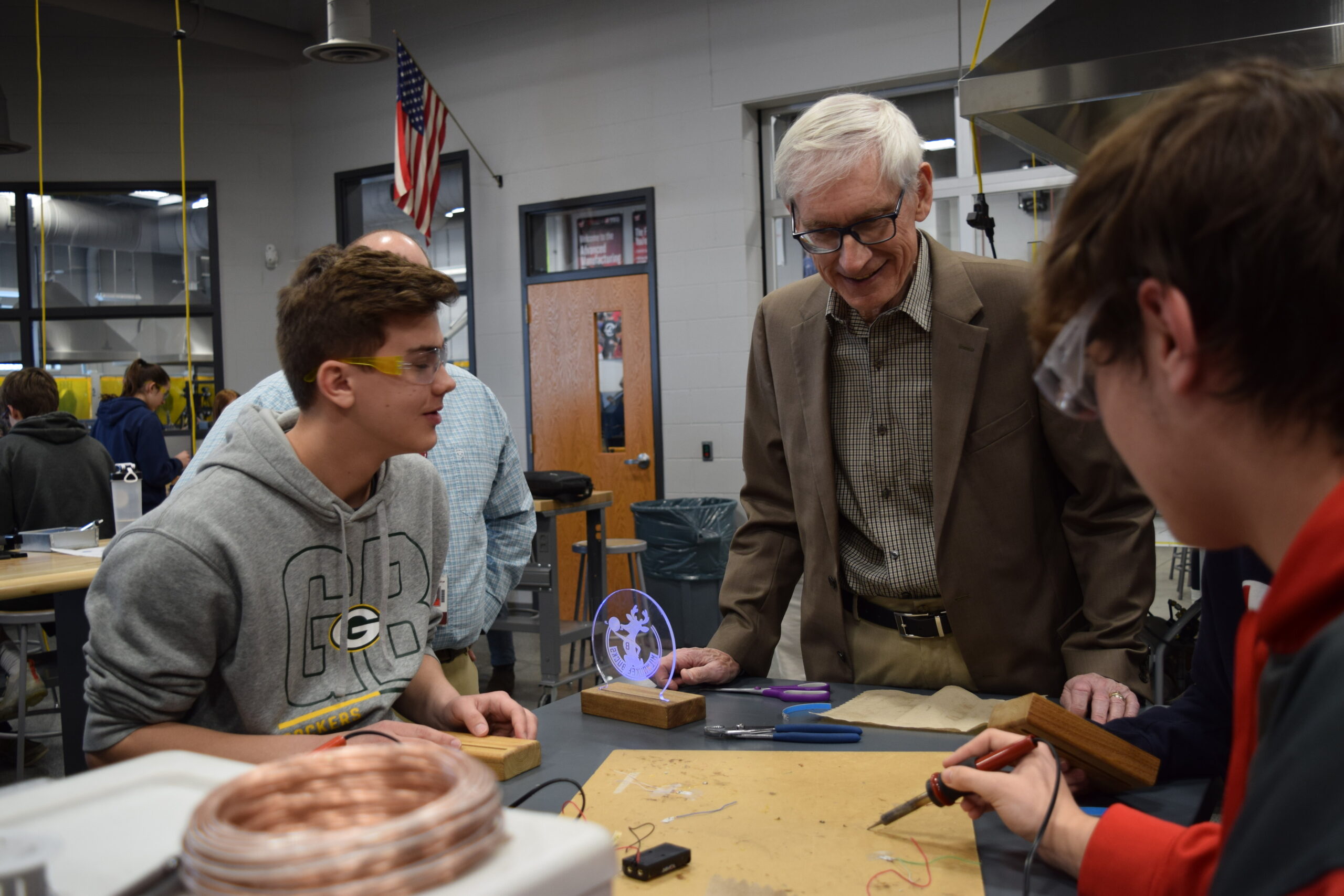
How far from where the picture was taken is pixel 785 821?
111cm

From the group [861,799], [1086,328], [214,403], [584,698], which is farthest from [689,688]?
[214,403]

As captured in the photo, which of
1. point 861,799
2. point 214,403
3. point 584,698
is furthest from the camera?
point 214,403

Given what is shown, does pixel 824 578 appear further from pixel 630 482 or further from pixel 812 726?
pixel 630 482

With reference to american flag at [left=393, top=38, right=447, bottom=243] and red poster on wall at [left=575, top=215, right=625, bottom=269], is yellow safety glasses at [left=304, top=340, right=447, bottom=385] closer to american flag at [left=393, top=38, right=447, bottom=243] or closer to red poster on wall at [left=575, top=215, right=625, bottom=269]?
american flag at [left=393, top=38, right=447, bottom=243]

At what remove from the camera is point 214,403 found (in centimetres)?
737

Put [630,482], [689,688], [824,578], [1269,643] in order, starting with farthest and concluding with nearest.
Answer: [630,482], [824,578], [689,688], [1269,643]

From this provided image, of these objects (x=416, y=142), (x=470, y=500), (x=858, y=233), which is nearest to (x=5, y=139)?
(x=416, y=142)

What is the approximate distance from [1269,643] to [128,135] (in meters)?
8.64

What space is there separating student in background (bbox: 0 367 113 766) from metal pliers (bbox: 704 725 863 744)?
417 cm

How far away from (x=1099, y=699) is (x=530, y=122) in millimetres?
5819

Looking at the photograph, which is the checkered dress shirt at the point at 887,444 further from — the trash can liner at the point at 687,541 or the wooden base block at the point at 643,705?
the trash can liner at the point at 687,541

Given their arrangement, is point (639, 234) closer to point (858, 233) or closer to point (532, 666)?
point (532, 666)

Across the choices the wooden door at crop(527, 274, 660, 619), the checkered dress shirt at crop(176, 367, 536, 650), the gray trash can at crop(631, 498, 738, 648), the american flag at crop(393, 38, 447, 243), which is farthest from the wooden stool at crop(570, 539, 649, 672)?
the american flag at crop(393, 38, 447, 243)

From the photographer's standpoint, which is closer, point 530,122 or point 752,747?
point 752,747
